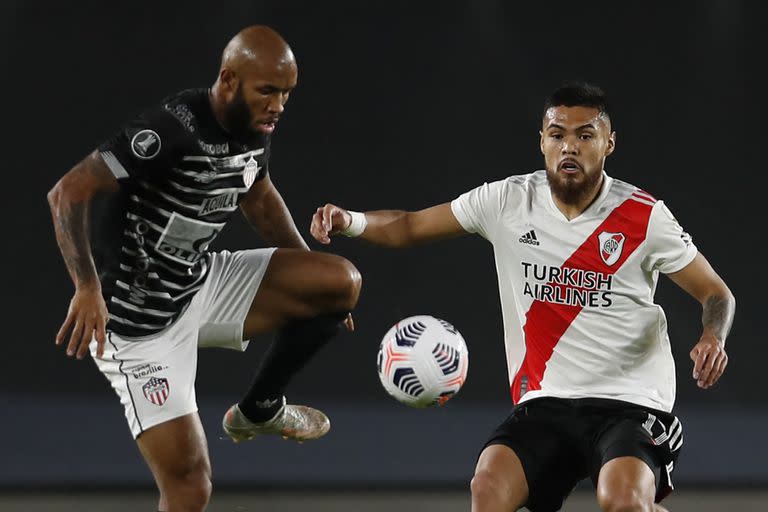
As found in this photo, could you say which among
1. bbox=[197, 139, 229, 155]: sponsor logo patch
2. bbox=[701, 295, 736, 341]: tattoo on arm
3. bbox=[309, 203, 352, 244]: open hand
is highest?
bbox=[197, 139, 229, 155]: sponsor logo patch

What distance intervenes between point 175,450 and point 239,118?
904 mm

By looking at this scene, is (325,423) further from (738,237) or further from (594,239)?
(738,237)

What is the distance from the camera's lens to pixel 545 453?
296cm

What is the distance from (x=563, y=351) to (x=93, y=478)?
6.49 feet

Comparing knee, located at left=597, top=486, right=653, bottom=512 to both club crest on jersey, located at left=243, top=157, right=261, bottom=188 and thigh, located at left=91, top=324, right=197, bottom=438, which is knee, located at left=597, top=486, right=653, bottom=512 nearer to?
thigh, located at left=91, top=324, right=197, bottom=438

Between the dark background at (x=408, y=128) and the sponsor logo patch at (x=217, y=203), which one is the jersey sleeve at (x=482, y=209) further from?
the dark background at (x=408, y=128)

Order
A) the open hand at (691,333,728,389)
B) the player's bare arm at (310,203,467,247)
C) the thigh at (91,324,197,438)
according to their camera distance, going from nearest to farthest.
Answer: the open hand at (691,333,728,389) < the thigh at (91,324,197,438) < the player's bare arm at (310,203,467,247)

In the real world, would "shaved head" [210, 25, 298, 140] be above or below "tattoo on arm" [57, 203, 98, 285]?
above

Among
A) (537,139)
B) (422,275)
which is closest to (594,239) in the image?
(422,275)

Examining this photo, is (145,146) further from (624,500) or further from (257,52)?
(624,500)

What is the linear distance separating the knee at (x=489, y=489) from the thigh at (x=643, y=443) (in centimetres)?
23

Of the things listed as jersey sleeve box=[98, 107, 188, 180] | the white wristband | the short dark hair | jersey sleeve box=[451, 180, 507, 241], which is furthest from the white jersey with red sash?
jersey sleeve box=[98, 107, 188, 180]

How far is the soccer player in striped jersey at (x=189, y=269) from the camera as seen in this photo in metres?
3.00

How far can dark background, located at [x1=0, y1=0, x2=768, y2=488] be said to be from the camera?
18.4 ft
